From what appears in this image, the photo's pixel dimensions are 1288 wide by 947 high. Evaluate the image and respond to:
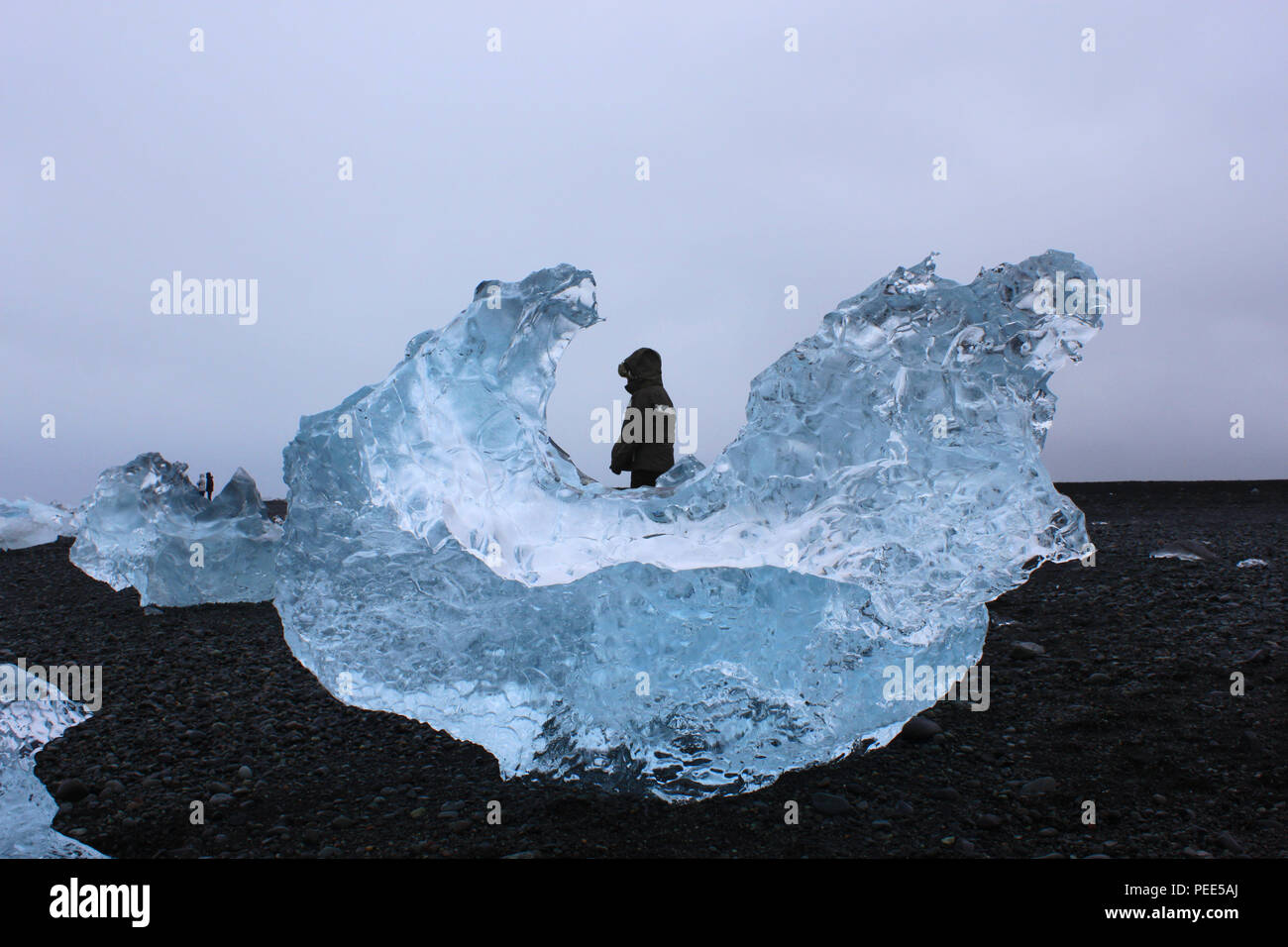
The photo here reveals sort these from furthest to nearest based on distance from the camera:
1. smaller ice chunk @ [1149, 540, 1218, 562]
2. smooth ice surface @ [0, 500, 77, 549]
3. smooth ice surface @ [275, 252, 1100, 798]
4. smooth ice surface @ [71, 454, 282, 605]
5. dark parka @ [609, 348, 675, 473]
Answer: smooth ice surface @ [0, 500, 77, 549] < smooth ice surface @ [71, 454, 282, 605] < smaller ice chunk @ [1149, 540, 1218, 562] < dark parka @ [609, 348, 675, 473] < smooth ice surface @ [275, 252, 1100, 798]

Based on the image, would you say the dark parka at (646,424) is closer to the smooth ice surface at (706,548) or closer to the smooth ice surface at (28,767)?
the smooth ice surface at (706,548)

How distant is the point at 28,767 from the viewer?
463 centimetres

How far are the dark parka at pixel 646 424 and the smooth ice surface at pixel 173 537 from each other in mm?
5487

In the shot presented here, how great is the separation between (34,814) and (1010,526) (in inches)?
200

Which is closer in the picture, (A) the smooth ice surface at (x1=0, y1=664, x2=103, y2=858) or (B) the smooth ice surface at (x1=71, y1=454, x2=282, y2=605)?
(A) the smooth ice surface at (x1=0, y1=664, x2=103, y2=858)

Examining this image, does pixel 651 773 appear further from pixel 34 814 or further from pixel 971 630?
pixel 34 814

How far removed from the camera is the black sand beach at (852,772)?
413 cm

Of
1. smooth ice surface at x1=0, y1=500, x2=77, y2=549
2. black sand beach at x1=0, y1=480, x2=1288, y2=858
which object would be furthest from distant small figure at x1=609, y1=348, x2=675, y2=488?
smooth ice surface at x1=0, y1=500, x2=77, y2=549

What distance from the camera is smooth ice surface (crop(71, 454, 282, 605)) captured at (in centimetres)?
1034

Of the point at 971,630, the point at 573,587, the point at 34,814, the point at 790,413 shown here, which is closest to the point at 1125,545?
the point at 971,630

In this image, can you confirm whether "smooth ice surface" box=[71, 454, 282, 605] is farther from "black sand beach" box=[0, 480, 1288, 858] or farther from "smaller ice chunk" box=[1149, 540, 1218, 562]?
"smaller ice chunk" box=[1149, 540, 1218, 562]

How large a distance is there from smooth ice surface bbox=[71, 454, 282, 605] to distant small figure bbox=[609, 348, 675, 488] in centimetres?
548

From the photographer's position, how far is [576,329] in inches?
182


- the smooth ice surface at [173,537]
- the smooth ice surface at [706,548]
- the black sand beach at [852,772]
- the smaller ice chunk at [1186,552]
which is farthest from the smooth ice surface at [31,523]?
the smaller ice chunk at [1186,552]
